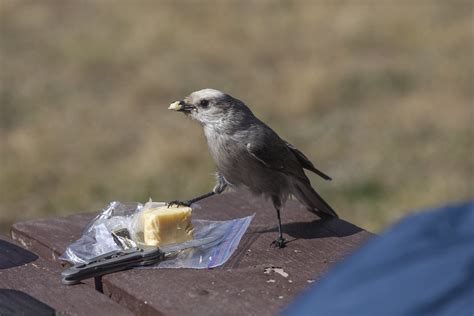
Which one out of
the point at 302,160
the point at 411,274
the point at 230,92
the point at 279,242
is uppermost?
the point at 411,274

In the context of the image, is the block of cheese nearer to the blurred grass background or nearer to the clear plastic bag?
the clear plastic bag

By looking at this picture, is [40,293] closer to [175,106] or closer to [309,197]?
[175,106]

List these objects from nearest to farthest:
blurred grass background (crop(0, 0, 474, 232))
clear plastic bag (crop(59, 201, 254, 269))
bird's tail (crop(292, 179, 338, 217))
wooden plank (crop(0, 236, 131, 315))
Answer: wooden plank (crop(0, 236, 131, 315))
clear plastic bag (crop(59, 201, 254, 269))
bird's tail (crop(292, 179, 338, 217))
blurred grass background (crop(0, 0, 474, 232))

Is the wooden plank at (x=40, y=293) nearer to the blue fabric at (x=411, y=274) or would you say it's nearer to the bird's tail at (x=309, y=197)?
the blue fabric at (x=411, y=274)

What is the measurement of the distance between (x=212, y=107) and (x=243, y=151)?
201 mm

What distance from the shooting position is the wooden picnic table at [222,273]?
248 centimetres

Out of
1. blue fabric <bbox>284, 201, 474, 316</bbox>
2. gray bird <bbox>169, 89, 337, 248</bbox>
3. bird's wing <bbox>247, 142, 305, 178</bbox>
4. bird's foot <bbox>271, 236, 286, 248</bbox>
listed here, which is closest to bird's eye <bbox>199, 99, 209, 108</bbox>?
gray bird <bbox>169, 89, 337, 248</bbox>

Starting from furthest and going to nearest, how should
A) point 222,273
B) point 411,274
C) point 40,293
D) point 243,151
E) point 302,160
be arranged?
point 302,160 → point 243,151 → point 222,273 → point 40,293 → point 411,274

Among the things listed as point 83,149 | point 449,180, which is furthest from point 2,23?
point 449,180

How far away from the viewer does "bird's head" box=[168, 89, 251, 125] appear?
3658 mm

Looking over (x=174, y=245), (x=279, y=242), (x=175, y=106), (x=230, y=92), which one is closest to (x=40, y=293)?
(x=174, y=245)

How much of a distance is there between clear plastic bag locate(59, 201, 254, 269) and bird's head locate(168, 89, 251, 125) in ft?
1.79

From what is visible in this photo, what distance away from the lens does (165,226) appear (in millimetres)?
2938

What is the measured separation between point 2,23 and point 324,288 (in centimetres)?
1129
